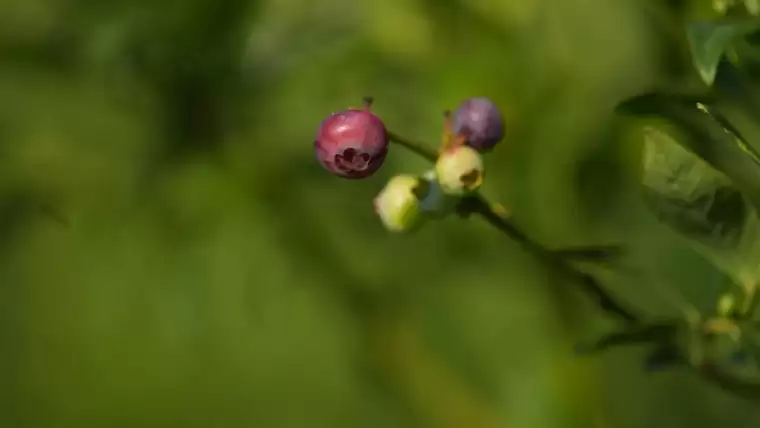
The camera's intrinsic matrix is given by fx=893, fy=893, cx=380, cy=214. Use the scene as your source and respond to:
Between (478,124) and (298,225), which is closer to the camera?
(478,124)

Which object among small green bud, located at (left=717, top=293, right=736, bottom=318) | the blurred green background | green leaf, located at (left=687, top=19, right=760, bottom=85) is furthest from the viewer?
the blurred green background

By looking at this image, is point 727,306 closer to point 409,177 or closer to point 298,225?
point 409,177

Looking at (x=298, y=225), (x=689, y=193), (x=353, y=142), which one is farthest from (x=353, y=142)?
(x=298, y=225)

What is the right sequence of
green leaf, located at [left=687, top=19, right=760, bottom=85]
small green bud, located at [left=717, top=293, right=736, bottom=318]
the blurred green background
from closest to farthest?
1. green leaf, located at [left=687, top=19, right=760, bottom=85]
2. small green bud, located at [left=717, top=293, right=736, bottom=318]
3. the blurred green background

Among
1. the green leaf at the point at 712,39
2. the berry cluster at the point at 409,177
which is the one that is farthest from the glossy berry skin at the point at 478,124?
the green leaf at the point at 712,39

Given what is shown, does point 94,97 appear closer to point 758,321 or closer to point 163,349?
point 163,349

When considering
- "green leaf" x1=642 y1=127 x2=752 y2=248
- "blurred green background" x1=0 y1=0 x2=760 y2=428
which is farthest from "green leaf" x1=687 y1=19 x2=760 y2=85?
"blurred green background" x1=0 y1=0 x2=760 y2=428

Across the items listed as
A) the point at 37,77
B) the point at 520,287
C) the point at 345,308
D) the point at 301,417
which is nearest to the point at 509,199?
the point at 520,287

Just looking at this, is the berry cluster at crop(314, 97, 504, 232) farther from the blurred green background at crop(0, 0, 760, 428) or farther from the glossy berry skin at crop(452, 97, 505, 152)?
the blurred green background at crop(0, 0, 760, 428)
